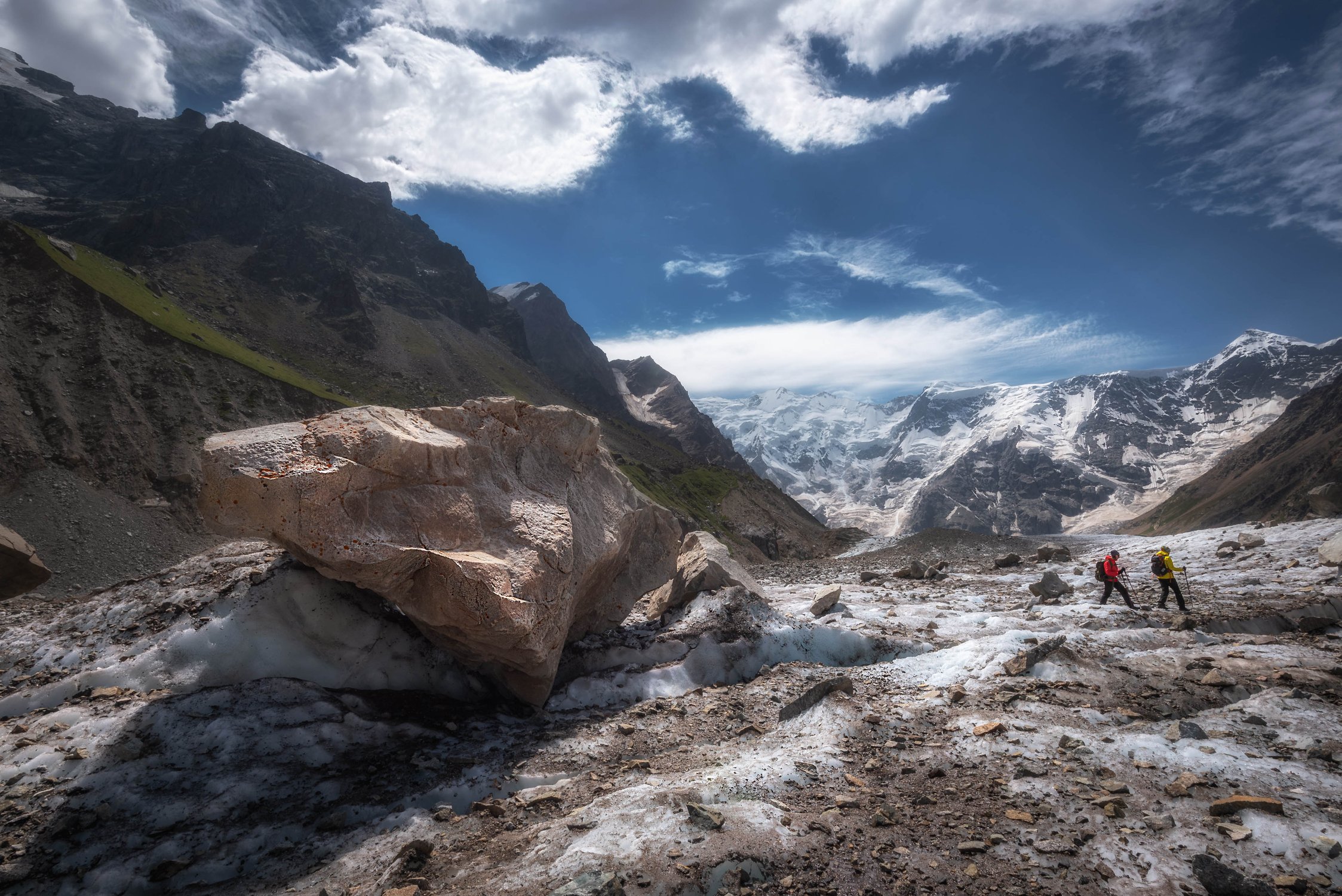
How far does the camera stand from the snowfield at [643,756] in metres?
6.13

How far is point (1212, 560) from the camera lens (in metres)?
23.3

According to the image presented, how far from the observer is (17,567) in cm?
1079

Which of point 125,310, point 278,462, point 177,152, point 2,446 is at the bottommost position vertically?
point 278,462

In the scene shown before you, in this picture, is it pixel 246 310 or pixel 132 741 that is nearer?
pixel 132 741

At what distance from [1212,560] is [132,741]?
33609 millimetres

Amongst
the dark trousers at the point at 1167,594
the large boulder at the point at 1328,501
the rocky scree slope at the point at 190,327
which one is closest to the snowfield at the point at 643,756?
the dark trousers at the point at 1167,594

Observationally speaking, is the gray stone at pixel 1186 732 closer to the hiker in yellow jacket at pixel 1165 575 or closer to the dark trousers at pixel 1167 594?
the dark trousers at pixel 1167 594

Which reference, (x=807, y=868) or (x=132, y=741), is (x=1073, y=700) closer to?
(x=807, y=868)

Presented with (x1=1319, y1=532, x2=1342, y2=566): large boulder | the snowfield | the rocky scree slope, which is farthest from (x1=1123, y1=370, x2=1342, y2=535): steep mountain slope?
the snowfield

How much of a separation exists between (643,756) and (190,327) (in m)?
81.6

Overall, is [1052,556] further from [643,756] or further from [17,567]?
[17,567]

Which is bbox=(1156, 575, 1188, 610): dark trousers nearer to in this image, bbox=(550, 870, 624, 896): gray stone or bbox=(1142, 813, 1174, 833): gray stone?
bbox=(1142, 813, 1174, 833): gray stone

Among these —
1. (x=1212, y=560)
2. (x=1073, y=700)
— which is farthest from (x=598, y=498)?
(x=1212, y=560)

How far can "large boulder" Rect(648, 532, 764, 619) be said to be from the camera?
16.3 metres
